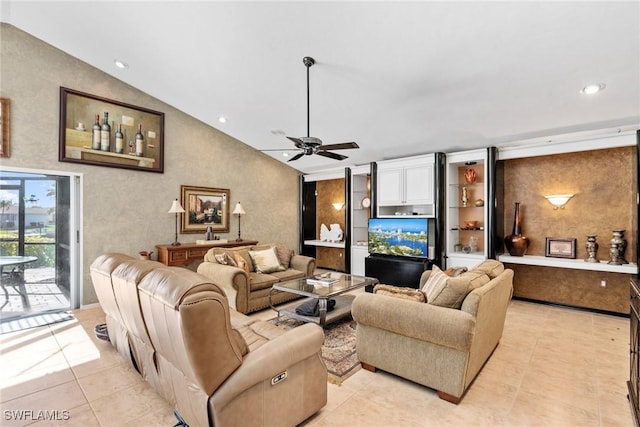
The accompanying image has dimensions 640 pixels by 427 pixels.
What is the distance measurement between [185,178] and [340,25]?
12.9 ft

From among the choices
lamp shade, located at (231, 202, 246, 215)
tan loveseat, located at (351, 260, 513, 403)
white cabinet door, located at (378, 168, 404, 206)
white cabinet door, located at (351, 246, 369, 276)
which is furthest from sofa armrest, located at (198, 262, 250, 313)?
white cabinet door, located at (378, 168, 404, 206)

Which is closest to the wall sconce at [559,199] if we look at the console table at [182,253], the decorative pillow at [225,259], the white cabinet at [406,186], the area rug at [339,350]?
the white cabinet at [406,186]

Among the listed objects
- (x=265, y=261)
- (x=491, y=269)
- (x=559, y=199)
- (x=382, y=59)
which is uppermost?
(x=382, y=59)

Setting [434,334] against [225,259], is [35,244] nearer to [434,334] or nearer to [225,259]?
[225,259]

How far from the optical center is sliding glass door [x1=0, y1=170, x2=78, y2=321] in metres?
4.02

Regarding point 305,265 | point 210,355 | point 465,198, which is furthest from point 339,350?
point 465,198

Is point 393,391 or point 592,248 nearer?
point 393,391

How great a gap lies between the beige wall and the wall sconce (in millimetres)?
5180

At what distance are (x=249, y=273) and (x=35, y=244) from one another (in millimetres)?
2990

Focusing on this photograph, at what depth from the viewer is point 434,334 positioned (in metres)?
2.20

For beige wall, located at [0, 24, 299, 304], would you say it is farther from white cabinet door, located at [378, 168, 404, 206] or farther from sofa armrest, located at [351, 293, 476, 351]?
sofa armrest, located at [351, 293, 476, 351]

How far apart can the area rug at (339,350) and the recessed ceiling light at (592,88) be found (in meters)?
3.64

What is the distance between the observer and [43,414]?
6.90 feet

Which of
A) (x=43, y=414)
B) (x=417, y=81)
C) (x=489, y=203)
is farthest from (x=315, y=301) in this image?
(x=489, y=203)
